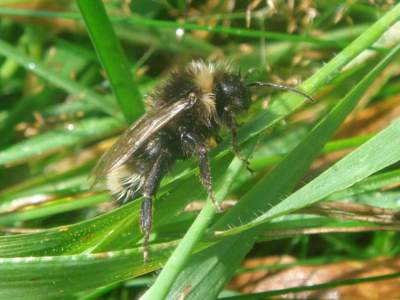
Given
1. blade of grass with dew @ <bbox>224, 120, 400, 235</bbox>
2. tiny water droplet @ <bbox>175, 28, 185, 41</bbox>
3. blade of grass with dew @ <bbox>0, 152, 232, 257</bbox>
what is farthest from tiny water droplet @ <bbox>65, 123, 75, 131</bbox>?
blade of grass with dew @ <bbox>224, 120, 400, 235</bbox>

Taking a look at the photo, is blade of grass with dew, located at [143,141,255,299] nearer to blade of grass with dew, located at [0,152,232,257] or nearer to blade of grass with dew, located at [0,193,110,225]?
blade of grass with dew, located at [0,152,232,257]

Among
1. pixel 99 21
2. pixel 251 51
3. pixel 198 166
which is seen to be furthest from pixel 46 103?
pixel 198 166

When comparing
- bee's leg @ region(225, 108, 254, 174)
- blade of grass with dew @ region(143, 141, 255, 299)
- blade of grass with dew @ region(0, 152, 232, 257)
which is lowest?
blade of grass with dew @ region(143, 141, 255, 299)

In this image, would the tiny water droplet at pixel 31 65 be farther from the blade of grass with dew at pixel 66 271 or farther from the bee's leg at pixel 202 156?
the blade of grass with dew at pixel 66 271

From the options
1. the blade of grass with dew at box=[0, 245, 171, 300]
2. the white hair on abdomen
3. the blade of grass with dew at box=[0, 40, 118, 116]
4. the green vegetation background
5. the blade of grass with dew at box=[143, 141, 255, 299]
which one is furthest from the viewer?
the blade of grass with dew at box=[0, 40, 118, 116]

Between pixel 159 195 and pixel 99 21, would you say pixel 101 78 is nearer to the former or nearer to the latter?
pixel 99 21

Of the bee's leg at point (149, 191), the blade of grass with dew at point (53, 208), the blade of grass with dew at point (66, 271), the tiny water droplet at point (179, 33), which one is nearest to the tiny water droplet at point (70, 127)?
the blade of grass with dew at point (53, 208)

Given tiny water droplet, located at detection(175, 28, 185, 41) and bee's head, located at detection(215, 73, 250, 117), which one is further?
tiny water droplet, located at detection(175, 28, 185, 41)
